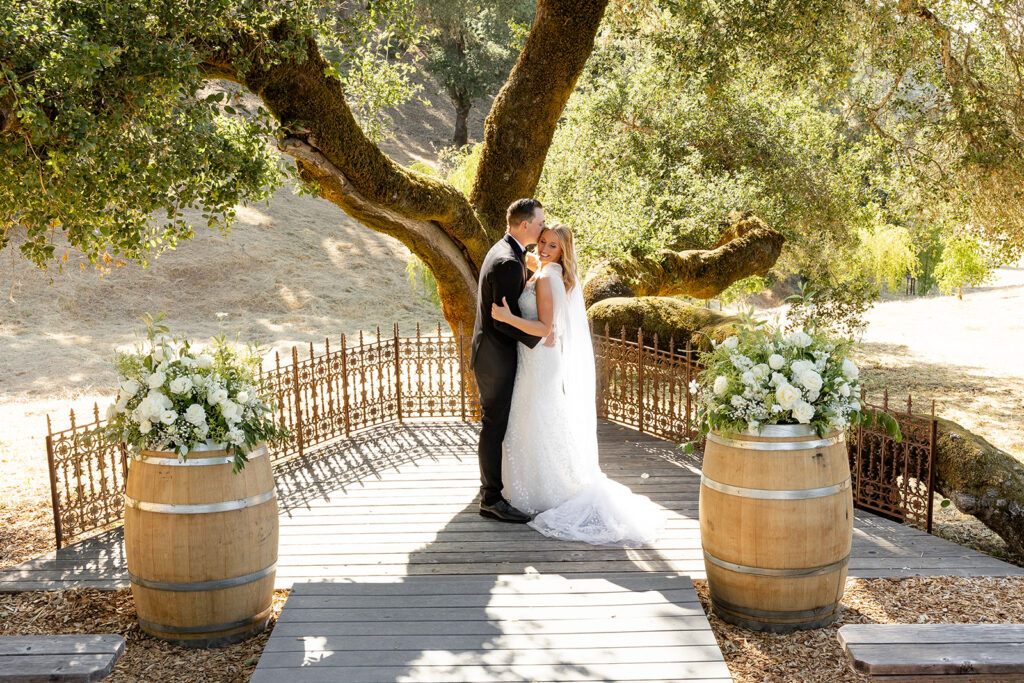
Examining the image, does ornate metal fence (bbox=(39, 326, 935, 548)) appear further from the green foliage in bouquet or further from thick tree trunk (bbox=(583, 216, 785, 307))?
thick tree trunk (bbox=(583, 216, 785, 307))

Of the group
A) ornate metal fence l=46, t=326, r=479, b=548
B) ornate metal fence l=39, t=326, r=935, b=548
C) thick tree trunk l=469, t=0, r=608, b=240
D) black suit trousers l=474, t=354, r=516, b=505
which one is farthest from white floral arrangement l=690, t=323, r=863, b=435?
thick tree trunk l=469, t=0, r=608, b=240

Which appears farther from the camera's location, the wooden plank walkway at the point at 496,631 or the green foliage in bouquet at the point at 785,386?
the green foliage in bouquet at the point at 785,386

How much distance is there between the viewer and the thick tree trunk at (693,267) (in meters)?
13.9

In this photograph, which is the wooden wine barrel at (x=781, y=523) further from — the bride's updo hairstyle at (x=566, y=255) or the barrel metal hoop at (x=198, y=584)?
the barrel metal hoop at (x=198, y=584)

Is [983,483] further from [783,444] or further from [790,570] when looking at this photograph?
[783,444]

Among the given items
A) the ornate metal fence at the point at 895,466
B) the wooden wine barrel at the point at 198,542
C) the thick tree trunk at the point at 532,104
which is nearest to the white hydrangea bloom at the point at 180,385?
the wooden wine barrel at the point at 198,542

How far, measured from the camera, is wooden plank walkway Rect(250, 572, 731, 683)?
4.66 m

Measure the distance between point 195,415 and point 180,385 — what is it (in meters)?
0.23

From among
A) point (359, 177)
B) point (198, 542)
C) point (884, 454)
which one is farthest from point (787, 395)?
point (359, 177)

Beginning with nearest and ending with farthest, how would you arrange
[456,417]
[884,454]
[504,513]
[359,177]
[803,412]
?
1. [803,412]
2. [504,513]
3. [884,454]
4. [359,177]
5. [456,417]

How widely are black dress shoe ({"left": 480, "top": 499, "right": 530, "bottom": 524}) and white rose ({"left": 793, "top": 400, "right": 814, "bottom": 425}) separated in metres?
2.82

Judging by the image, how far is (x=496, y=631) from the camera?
5.12m

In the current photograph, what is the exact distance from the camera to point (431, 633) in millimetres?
5113

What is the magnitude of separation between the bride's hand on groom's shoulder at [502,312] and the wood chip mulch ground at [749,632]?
2.56 m
